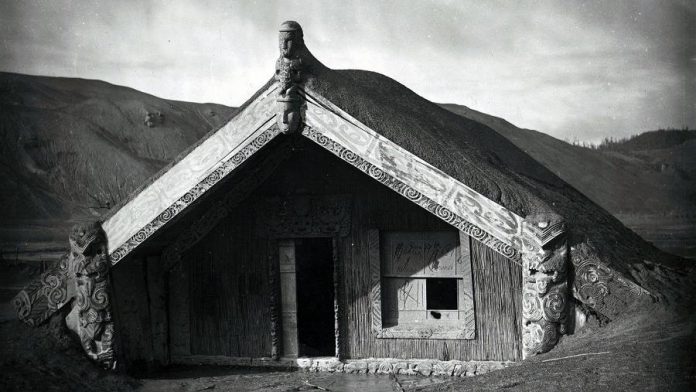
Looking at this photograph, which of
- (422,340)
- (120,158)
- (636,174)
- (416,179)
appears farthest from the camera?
(120,158)

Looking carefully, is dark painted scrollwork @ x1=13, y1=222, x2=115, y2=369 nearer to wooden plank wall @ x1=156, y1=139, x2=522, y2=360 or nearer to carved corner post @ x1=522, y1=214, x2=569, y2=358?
wooden plank wall @ x1=156, y1=139, x2=522, y2=360

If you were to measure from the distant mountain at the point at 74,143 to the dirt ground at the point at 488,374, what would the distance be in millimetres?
2598

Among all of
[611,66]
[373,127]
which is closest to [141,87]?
[373,127]

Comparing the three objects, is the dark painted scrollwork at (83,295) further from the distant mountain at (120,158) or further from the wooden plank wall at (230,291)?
the distant mountain at (120,158)

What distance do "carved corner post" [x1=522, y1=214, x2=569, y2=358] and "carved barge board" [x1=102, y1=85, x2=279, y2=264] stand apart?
2426mm

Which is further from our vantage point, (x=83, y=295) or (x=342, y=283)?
(x=342, y=283)

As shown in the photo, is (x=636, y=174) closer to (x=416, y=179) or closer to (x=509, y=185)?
→ (x=509, y=185)

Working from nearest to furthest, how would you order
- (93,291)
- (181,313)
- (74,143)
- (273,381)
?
(93,291)
(273,381)
(181,313)
(74,143)

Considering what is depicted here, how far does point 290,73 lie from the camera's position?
646 centimetres

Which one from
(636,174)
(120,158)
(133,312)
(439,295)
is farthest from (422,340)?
(120,158)

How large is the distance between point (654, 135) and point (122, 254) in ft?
20.4

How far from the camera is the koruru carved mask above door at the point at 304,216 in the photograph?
7.90m

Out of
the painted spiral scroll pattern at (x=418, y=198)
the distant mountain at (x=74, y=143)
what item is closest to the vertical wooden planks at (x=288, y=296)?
the distant mountain at (x=74, y=143)

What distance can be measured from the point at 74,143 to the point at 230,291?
348cm
